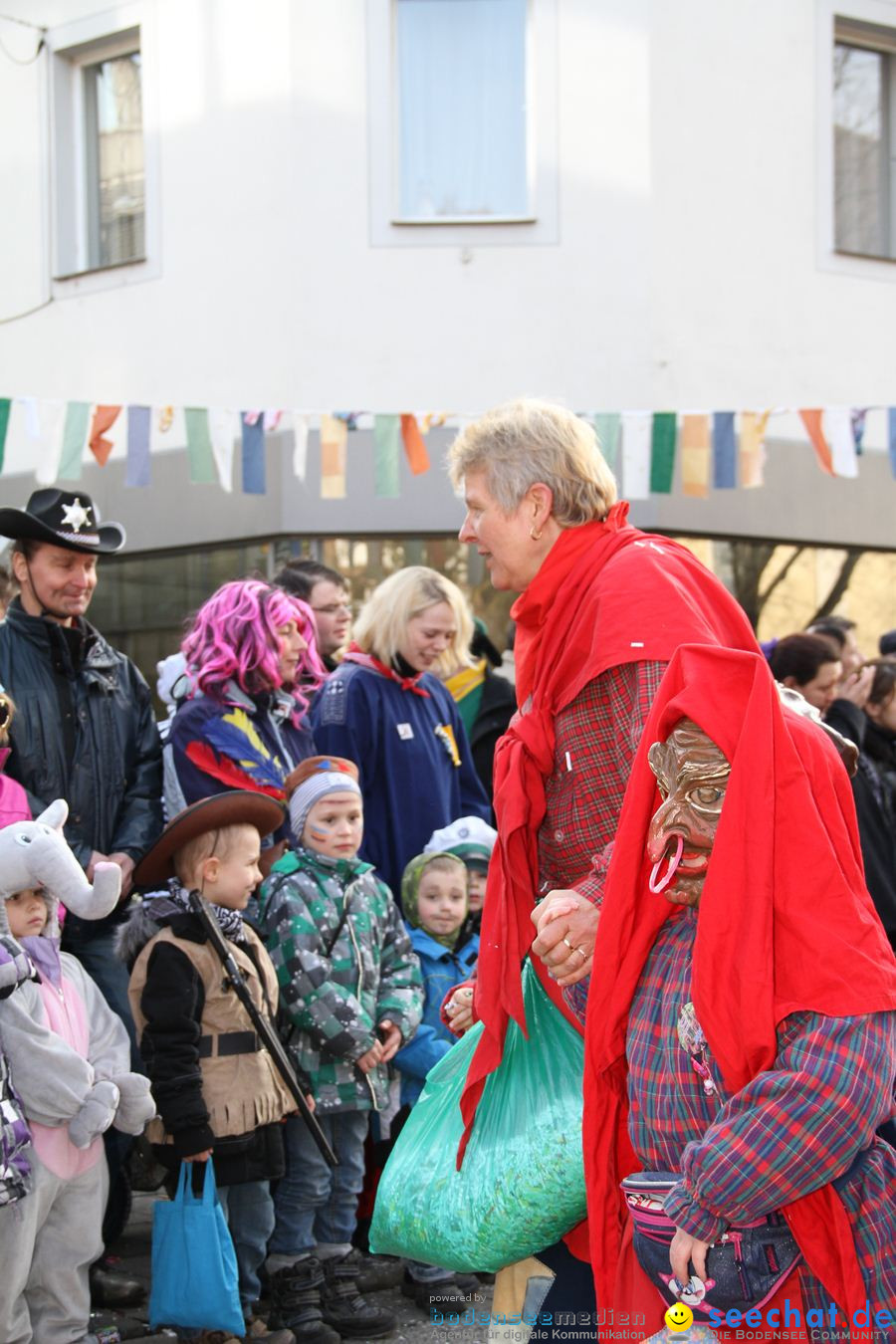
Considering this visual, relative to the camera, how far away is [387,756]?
5902 millimetres

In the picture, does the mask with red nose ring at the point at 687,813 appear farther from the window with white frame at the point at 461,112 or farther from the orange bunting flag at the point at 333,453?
the window with white frame at the point at 461,112

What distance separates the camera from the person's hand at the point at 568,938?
2.74 metres

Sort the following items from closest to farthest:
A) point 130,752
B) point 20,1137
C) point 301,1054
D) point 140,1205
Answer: point 20,1137, point 301,1054, point 130,752, point 140,1205

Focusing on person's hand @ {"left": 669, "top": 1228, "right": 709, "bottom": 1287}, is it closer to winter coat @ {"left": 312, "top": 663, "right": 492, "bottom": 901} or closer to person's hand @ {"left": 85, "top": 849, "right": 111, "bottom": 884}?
person's hand @ {"left": 85, "top": 849, "right": 111, "bottom": 884}

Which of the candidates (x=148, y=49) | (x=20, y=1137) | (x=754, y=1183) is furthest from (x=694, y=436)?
(x=754, y=1183)

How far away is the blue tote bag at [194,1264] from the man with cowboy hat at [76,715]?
0.61m

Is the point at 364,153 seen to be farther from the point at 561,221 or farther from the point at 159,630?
the point at 159,630

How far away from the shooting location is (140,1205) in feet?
19.9

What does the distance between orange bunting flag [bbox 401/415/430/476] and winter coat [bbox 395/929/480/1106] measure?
388 cm

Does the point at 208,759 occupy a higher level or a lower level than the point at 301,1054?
higher

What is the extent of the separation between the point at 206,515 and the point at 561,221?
332cm

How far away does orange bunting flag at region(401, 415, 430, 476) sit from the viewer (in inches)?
351

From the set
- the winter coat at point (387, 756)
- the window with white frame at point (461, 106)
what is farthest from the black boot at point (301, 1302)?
the window with white frame at point (461, 106)

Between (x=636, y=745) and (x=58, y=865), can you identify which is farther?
(x=58, y=865)
